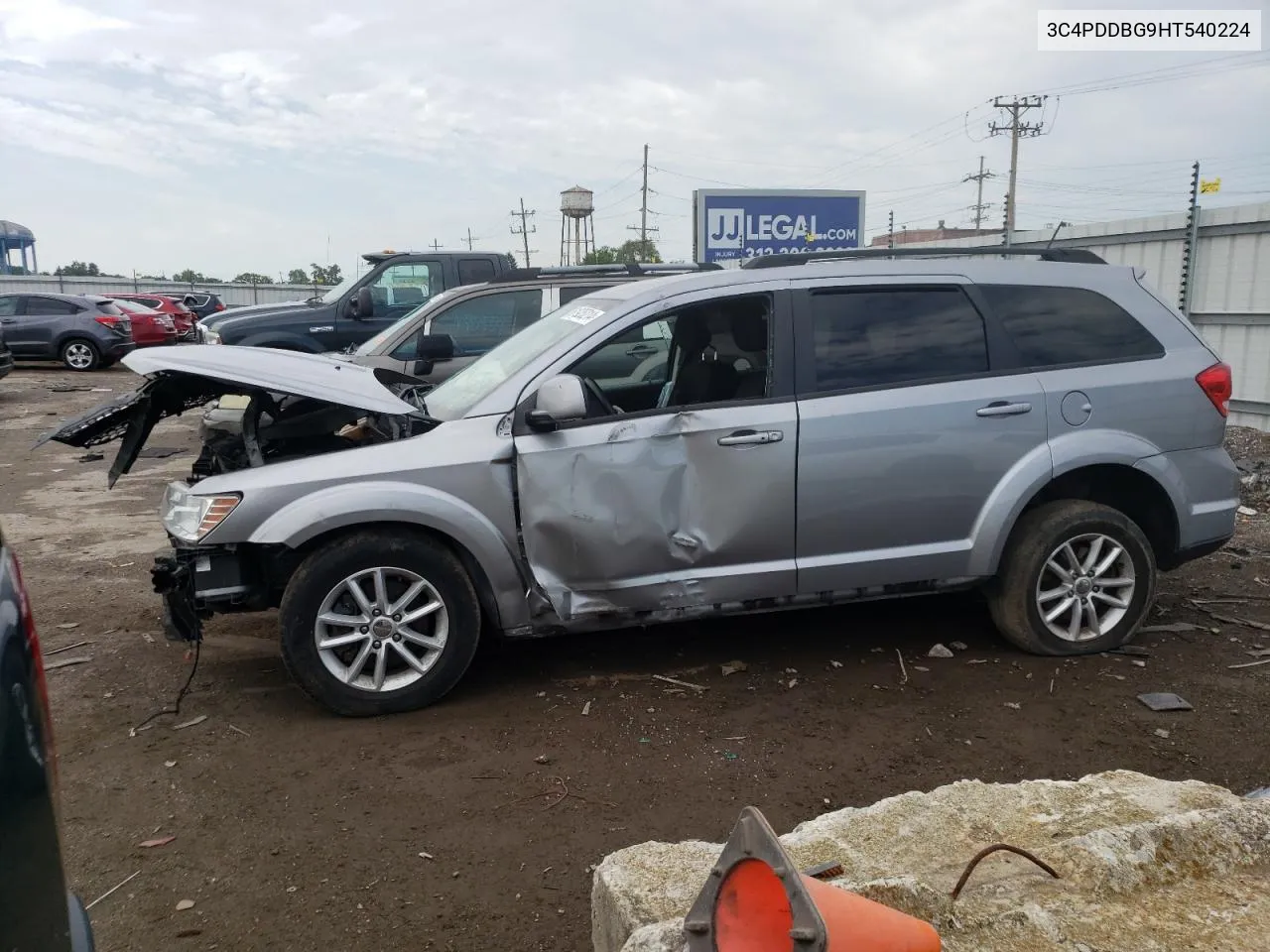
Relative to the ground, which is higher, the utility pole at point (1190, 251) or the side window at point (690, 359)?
the utility pole at point (1190, 251)

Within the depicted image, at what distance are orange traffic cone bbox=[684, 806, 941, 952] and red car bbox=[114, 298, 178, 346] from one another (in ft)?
75.3

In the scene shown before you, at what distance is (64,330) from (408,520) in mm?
19798

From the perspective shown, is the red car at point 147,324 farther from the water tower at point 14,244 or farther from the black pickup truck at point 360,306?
the water tower at point 14,244

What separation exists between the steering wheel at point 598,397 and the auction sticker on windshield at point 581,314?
286 mm

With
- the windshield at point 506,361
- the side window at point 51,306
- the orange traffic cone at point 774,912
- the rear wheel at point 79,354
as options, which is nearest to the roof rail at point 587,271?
the windshield at point 506,361

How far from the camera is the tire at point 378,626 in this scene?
4078mm

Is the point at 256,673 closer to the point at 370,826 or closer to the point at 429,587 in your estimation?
the point at 429,587

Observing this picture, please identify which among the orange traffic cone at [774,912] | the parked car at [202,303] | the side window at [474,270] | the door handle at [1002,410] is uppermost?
the side window at [474,270]

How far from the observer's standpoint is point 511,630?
14.1 feet

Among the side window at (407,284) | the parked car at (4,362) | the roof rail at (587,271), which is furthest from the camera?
the parked car at (4,362)

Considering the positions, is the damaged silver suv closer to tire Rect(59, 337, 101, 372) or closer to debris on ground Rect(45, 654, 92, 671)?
debris on ground Rect(45, 654, 92, 671)

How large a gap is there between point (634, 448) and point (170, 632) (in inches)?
85.6

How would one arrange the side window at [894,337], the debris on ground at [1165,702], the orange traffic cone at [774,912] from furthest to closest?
the side window at [894,337] → the debris on ground at [1165,702] → the orange traffic cone at [774,912]

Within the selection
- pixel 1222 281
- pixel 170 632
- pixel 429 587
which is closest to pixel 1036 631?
pixel 429 587
